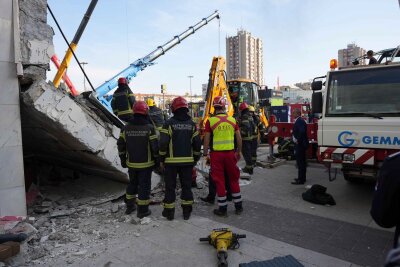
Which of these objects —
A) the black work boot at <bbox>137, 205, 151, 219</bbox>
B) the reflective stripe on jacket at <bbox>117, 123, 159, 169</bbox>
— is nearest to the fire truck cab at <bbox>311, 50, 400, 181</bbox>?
the reflective stripe on jacket at <bbox>117, 123, 159, 169</bbox>

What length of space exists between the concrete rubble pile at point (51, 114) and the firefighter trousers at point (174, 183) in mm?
1199

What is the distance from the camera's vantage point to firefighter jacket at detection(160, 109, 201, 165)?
484 cm

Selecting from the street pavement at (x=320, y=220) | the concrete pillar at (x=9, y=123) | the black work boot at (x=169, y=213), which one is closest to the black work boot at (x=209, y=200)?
the street pavement at (x=320, y=220)

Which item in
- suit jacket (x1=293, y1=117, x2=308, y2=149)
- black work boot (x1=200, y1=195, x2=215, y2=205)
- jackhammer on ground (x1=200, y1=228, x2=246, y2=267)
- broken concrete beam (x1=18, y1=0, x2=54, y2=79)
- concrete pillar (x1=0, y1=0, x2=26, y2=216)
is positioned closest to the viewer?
jackhammer on ground (x1=200, y1=228, x2=246, y2=267)

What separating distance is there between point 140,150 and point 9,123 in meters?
1.85

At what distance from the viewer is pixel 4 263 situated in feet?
11.2

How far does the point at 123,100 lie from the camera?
7.08m

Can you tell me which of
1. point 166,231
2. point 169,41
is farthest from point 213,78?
point 166,231

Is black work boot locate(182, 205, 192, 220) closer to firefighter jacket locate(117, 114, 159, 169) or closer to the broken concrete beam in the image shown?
firefighter jacket locate(117, 114, 159, 169)

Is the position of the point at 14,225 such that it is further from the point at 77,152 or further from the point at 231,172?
the point at 231,172

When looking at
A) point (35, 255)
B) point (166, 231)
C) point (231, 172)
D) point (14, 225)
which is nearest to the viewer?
point (35, 255)

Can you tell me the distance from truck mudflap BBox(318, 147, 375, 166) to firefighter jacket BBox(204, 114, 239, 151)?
5.14 ft

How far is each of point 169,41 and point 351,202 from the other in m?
10.3

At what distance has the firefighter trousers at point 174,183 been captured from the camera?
4867 mm
